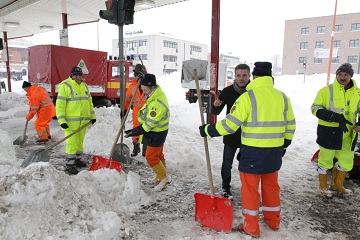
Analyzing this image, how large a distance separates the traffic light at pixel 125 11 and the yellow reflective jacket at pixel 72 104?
1.52m

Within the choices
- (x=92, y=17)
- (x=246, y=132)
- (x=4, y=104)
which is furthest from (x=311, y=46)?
(x=246, y=132)

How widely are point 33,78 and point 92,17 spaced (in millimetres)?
5174

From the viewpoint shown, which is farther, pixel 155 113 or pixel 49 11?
pixel 49 11

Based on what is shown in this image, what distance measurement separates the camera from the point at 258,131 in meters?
2.91

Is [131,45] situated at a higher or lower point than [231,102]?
higher

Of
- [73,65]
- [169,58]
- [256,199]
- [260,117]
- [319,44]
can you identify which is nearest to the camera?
[260,117]

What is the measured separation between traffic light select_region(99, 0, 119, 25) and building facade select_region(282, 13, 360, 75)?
43.8 meters

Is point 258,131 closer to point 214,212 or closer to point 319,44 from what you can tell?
point 214,212

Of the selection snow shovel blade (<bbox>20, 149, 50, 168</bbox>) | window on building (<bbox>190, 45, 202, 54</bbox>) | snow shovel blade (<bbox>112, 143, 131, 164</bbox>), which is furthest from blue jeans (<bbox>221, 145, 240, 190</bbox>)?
window on building (<bbox>190, 45, 202, 54</bbox>)

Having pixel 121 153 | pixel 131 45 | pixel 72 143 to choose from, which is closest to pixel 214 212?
pixel 121 153

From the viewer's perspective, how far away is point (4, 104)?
44.8ft

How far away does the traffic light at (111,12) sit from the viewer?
5512 mm

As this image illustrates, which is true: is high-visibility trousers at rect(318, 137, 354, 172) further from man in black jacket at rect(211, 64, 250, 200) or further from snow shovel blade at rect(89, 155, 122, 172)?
snow shovel blade at rect(89, 155, 122, 172)

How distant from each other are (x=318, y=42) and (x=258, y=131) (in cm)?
5226
